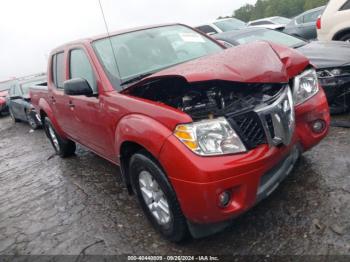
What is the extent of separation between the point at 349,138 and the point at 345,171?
0.86 meters

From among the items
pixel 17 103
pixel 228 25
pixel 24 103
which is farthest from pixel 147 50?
pixel 228 25

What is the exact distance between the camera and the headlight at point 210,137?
96.4 inches

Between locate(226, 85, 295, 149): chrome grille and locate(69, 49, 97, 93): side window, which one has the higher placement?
locate(69, 49, 97, 93): side window

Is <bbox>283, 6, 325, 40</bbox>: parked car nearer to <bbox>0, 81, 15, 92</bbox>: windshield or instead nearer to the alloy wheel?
the alloy wheel

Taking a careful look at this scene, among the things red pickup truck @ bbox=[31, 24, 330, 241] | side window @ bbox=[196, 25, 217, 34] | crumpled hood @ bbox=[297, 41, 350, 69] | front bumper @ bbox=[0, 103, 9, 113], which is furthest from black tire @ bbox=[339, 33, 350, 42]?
front bumper @ bbox=[0, 103, 9, 113]

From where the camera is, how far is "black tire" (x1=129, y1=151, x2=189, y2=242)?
267 cm

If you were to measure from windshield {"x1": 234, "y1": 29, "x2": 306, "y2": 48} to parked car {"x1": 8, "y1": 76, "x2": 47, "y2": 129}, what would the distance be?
16.1 feet

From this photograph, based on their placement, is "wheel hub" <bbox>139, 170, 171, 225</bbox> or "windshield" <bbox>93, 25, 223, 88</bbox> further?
"windshield" <bbox>93, 25, 223, 88</bbox>

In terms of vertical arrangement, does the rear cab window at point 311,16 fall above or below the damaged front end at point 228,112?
below

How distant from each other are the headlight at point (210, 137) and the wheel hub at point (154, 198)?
0.54 meters

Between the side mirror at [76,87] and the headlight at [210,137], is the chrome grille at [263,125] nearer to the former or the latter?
the headlight at [210,137]

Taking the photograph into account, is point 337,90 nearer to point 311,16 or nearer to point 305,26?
point 305,26

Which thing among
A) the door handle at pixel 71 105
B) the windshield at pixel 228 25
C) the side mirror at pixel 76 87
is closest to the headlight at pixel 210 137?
the side mirror at pixel 76 87

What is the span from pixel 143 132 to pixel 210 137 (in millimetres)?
534
